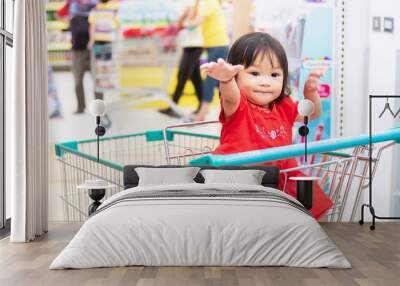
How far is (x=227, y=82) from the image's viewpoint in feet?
22.0

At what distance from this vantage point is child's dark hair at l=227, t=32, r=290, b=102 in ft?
22.0

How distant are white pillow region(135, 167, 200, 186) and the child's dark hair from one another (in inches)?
59.0

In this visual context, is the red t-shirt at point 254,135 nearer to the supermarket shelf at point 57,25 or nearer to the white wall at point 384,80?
the white wall at point 384,80

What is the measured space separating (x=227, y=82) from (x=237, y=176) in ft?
4.23

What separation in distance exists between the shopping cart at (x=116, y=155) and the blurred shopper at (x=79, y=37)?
19.8 inches

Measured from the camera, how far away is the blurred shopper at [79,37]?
6.71 meters

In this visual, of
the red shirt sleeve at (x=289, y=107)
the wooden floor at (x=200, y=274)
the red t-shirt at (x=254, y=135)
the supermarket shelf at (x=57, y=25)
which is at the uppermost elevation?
the supermarket shelf at (x=57, y=25)

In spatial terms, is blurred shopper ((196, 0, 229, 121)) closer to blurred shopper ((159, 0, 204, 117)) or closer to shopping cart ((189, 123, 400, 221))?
blurred shopper ((159, 0, 204, 117))

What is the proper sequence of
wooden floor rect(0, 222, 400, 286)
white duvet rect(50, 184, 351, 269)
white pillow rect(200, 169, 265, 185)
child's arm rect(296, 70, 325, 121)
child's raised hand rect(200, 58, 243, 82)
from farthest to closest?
child's arm rect(296, 70, 325, 121) < child's raised hand rect(200, 58, 243, 82) < white pillow rect(200, 169, 265, 185) < white duvet rect(50, 184, 351, 269) < wooden floor rect(0, 222, 400, 286)

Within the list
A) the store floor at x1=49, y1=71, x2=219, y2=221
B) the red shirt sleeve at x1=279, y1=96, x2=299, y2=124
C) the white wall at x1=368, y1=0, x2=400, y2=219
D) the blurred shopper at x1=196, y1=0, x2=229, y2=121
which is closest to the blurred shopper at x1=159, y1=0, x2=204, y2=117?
the blurred shopper at x1=196, y1=0, x2=229, y2=121

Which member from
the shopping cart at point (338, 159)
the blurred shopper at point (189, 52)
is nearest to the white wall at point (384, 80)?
the shopping cart at point (338, 159)

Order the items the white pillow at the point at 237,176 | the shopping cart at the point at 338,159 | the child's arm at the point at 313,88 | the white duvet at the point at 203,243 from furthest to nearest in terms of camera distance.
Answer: the child's arm at the point at 313,88, the shopping cart at the point at 338,159, the white pillow at the point at 237,176, the white duvet at the point at 203,243

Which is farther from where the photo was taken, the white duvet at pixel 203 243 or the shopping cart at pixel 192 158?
the shopping cart at pixel 192 158

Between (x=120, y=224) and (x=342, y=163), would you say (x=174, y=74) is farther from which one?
(x=120, y=224)
